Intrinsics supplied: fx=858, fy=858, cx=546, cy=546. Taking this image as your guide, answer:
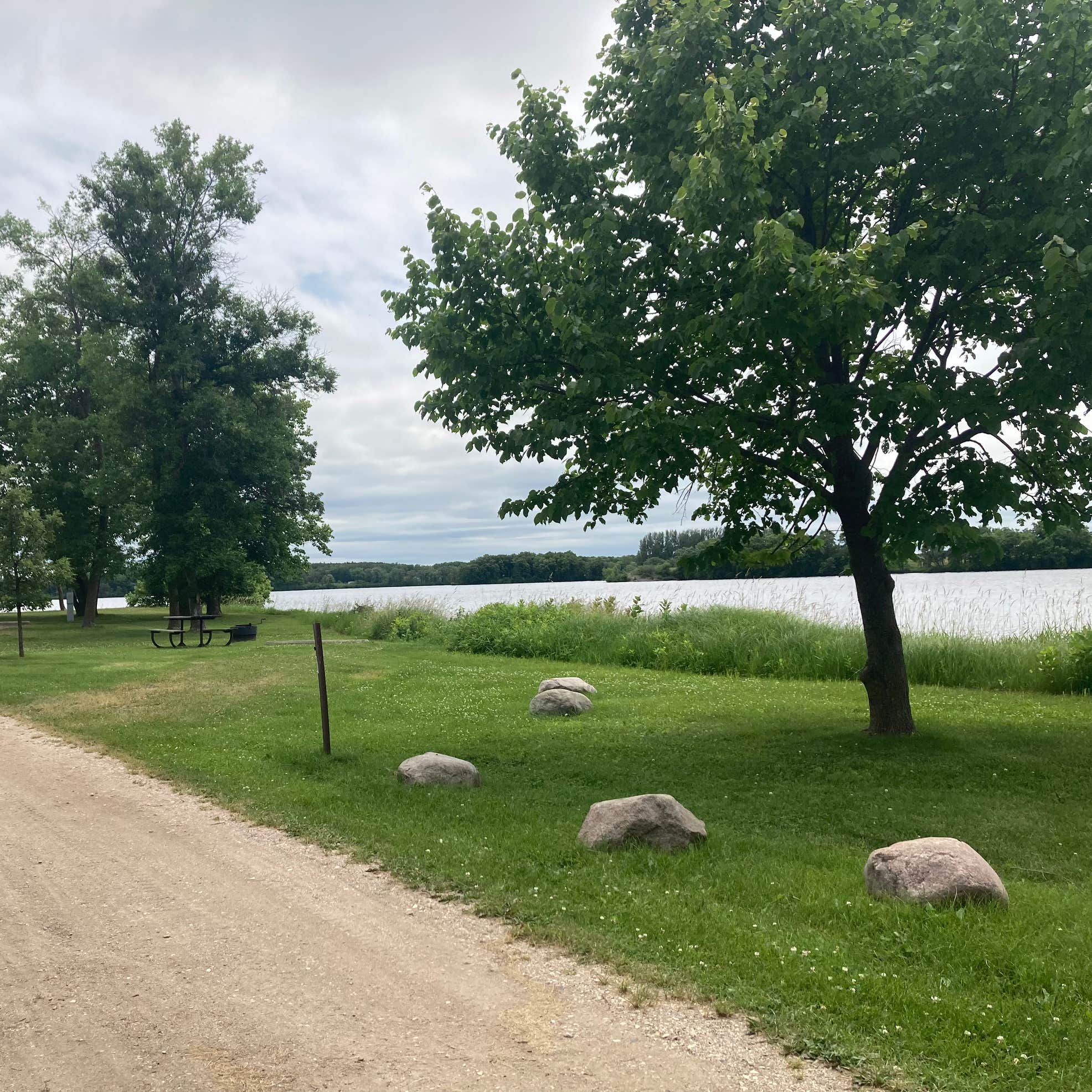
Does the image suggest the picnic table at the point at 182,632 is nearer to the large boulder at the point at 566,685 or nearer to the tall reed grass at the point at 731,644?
the tall reed grass at the point at 731,644

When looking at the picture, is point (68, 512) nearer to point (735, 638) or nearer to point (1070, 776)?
point (735, 638)

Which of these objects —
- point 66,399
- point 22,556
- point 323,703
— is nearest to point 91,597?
point 66,399

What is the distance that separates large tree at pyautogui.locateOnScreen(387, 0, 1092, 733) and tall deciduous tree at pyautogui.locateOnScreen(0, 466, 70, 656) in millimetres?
22087

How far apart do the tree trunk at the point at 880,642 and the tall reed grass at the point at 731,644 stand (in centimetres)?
659

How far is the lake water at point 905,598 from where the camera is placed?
2059 centimetres

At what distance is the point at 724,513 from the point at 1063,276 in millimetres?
5374

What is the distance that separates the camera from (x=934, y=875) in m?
5.71

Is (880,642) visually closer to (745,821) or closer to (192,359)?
(745,821)

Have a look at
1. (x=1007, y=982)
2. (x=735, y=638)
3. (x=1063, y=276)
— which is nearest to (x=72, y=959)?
(x=1007, y=982)

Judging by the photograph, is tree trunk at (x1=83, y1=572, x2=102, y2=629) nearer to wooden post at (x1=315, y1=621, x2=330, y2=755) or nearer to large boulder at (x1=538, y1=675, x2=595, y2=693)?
large boulder at (x1=538, y1=675, x2=595, y2=693)

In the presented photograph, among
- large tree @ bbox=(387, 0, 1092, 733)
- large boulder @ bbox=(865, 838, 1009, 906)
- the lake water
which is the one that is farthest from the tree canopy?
large boulder @ bbox=(865, 838, 1009, 906)

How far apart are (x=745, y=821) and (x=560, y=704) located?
21.5ft

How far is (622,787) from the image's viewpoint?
965cm

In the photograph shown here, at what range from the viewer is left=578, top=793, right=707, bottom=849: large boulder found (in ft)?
23.2
